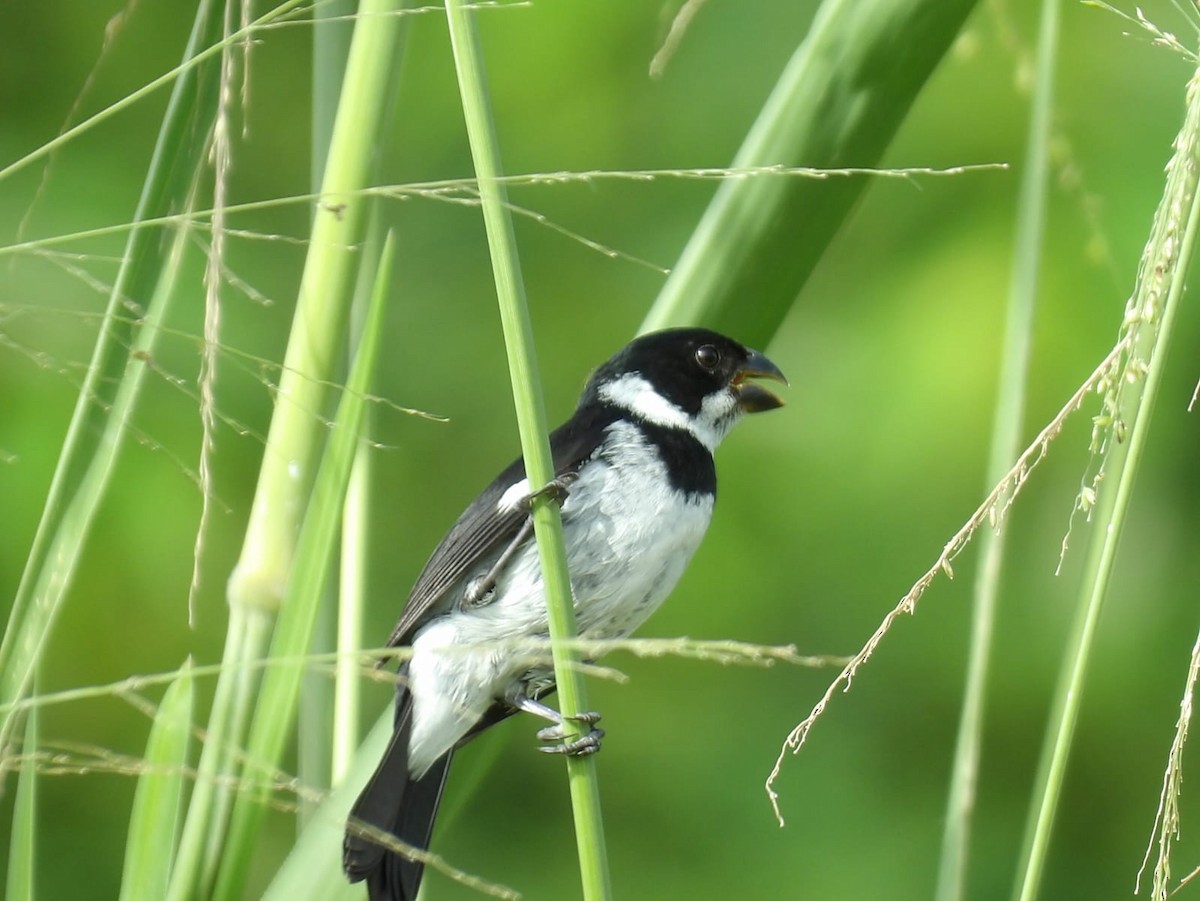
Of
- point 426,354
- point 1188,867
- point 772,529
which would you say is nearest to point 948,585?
point 772,529

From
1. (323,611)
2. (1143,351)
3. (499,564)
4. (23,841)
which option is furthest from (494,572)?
(1143,351)

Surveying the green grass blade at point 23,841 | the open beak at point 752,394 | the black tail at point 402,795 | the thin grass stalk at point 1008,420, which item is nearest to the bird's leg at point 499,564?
the black tail at point 402,795

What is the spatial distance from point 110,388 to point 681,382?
1.16 meters

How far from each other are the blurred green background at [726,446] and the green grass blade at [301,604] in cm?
184

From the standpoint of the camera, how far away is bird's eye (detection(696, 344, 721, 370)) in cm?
223

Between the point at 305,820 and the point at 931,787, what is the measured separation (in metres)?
2.31

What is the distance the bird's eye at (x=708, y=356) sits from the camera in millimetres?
2230

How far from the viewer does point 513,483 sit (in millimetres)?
1937

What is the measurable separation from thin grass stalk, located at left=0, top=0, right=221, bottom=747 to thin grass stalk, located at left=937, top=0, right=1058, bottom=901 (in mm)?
749

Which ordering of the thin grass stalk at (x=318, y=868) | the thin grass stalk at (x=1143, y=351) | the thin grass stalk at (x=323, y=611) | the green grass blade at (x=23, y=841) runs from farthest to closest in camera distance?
the thin grass stalk at (x=323, y=611) < the thin grass stalk at (x=318, y=868) < the green grass blade at (x=23, y=841) < the thin grass stalk at (x=1143, y=351)

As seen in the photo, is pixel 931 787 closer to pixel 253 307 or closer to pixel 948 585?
pixel 948 585

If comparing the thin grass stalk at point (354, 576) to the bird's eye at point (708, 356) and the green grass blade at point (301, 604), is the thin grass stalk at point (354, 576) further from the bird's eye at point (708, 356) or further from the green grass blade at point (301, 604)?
the bird's eye at point (708, 356)

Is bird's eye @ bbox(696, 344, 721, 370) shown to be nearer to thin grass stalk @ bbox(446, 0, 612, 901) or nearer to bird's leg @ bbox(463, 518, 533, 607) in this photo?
bird's leg @ bbox(463, 518, 533, 607)

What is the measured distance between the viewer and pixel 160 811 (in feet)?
4.03
